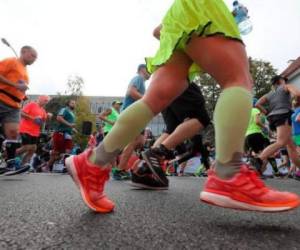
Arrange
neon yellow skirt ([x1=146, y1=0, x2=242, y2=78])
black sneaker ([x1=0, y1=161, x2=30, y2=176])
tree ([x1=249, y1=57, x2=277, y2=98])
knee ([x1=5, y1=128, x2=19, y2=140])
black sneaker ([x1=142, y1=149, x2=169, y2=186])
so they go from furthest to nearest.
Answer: tree ([x1=249, y1=57, x2=277, y2=98]) < black sneaker ([x1=0, y1=161, x2=30, y2=176]) < knee ([x1=5, y1=128, x2=19, y2=140]) < black sneaker ([x1=142, y1=149, x2=169, y2=186]) < neon yellow skirt ([x1=146, y1=0, x2=242, y2=78])

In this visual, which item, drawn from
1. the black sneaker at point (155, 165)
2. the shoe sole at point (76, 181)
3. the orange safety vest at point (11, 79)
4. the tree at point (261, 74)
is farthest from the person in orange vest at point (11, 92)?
the tree at point (261, 74)

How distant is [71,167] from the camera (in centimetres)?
174

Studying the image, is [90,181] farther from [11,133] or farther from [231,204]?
[11,133]

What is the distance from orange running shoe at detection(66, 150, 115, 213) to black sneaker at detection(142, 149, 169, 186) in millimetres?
1250

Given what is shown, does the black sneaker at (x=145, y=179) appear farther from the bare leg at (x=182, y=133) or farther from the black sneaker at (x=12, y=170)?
the black sneaker at (x=12, y=170)

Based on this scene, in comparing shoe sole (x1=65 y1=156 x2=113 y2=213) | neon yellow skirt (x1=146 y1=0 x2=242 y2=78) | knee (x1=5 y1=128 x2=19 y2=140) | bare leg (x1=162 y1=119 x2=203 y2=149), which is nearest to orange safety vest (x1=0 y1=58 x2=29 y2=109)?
knee (x1=5 y1=128 x2=19 y2=140)

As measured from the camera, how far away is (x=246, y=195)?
148 centimetres

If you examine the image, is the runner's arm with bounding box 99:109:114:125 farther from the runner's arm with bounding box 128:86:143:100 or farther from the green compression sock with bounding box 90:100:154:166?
the green compression sock with bounding box 90:100:154:166

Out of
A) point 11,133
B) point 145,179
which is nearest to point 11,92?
point 11,133

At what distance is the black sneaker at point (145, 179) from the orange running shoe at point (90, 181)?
1.28 meters

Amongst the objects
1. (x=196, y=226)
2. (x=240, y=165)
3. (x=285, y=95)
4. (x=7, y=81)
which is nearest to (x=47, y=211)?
(x=196, y=226)

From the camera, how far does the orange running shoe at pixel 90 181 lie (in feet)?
5.49

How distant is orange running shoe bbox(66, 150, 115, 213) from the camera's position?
1675 mm

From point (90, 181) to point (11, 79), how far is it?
3728 millimetres
